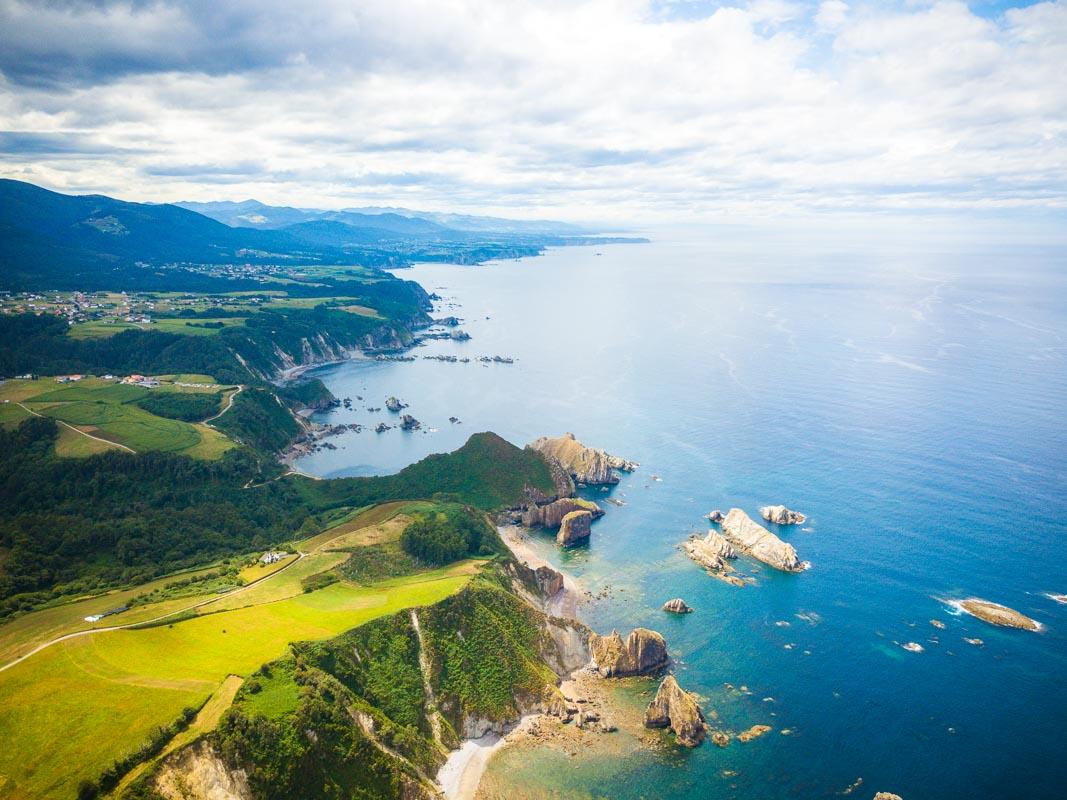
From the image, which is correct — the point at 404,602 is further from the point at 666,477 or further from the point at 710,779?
the point at 666,477

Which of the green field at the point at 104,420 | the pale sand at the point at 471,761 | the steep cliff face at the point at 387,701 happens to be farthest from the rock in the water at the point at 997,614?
the green field at the point at 104,420

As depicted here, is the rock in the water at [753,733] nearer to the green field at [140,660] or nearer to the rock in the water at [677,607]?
the rock in the water at [677,607]

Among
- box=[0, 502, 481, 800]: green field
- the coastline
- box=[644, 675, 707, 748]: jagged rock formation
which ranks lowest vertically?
the coastline

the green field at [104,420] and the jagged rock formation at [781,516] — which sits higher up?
the green field at [104,420]

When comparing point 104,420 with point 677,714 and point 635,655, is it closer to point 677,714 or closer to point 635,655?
point 635,655

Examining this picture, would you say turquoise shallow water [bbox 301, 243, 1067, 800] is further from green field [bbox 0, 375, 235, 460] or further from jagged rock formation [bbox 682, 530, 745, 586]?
green field [bbox 0, 375, 235, 460]

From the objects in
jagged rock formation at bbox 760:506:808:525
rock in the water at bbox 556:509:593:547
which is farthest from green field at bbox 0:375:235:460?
jagged rock formation at bbox 760:506:808:525
